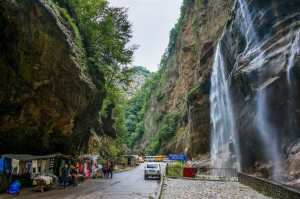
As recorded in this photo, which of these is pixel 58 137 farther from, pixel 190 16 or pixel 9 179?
pixel 190 16

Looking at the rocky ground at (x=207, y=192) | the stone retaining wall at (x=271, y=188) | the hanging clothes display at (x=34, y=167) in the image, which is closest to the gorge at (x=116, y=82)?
the hanging clothes display at (x=34, y=167)

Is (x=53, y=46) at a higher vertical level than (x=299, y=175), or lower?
higher

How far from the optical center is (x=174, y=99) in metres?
61.4

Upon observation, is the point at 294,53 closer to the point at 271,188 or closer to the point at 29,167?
the point at 271,188

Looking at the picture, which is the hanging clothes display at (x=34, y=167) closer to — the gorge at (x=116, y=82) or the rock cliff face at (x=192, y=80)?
the gorge at (x=116, y=82)

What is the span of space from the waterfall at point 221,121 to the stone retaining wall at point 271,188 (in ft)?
37.2

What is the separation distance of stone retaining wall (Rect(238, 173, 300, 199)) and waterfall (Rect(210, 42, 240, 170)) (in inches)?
446

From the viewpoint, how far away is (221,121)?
31266 mm

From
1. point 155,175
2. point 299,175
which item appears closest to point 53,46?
point 155,175

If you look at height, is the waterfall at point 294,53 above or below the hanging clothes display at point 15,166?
above

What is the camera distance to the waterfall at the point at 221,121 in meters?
27.9

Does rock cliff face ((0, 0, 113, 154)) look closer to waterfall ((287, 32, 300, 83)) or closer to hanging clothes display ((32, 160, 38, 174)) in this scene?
hanging clothes display ((32, 160, 38, 174))

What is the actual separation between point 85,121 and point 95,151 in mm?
12830

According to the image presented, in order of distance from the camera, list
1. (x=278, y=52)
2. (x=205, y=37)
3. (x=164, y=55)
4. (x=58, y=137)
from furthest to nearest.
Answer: (x=164, y=55) → (x=205, y=37) → (x=278, y=52) → (x=58, y=137)
